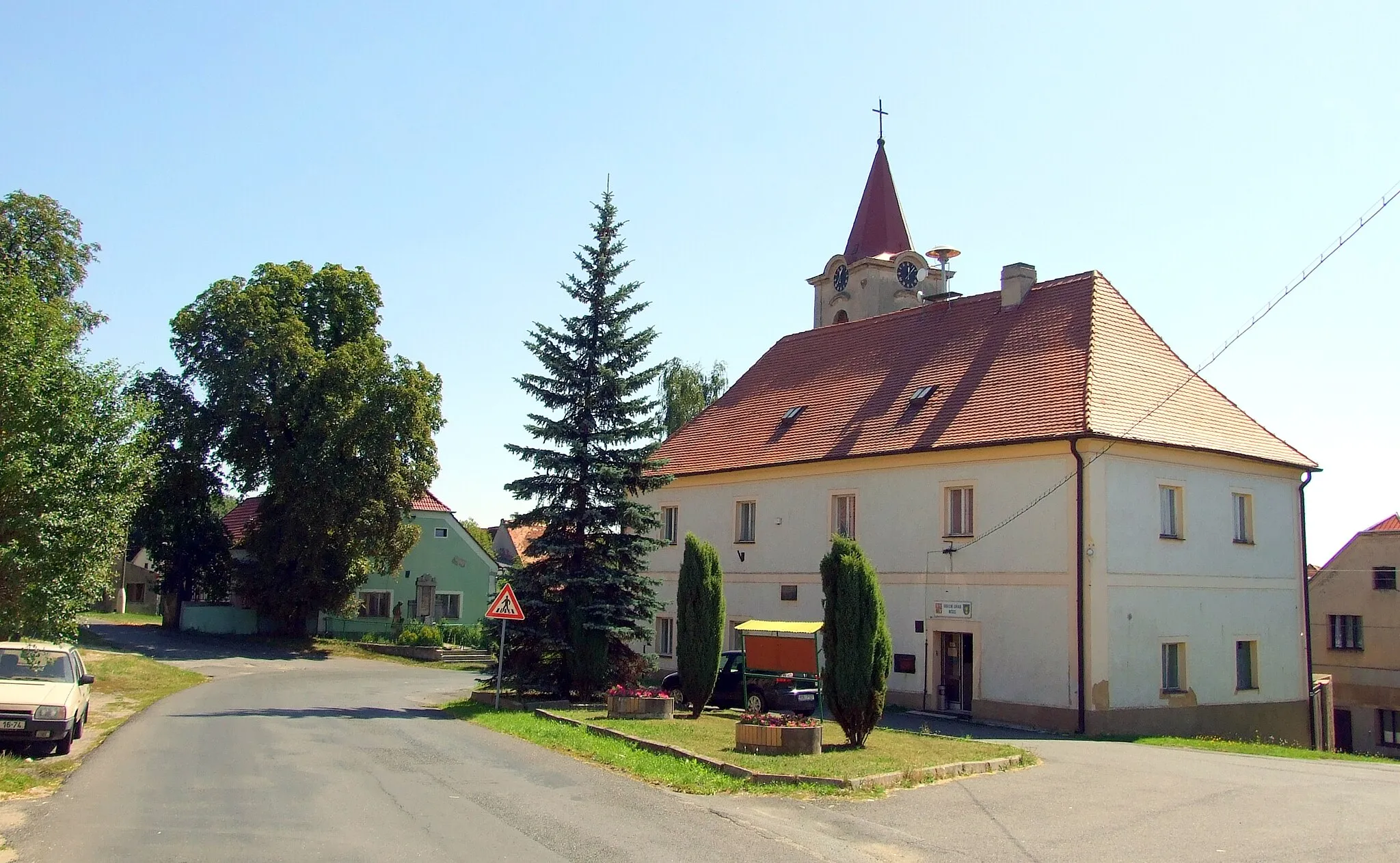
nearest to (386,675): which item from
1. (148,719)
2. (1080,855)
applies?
(148,719)

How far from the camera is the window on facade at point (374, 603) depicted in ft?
168

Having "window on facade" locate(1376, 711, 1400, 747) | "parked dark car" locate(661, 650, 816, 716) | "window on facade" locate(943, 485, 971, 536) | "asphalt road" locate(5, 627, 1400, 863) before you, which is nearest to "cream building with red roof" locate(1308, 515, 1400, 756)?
"window on facade" locate(1376, 711, 1400, 747)

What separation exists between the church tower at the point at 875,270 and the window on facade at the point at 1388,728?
2522cm

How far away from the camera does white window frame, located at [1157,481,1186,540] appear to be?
80.9 feet

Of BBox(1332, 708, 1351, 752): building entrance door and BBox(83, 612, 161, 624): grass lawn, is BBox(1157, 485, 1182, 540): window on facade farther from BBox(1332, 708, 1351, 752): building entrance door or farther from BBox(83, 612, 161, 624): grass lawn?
BBox(83, 612, 161, 624): grass lawn

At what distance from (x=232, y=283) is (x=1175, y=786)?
40.4 metres

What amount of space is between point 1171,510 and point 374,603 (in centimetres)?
3733

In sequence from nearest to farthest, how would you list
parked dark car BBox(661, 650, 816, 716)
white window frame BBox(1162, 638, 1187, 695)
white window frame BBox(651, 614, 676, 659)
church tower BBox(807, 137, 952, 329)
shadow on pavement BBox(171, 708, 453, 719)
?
shadow on pavement BBox(171, 708, 453, 719), parked dark car BBox(661, 650, 816, 716), white window frame BBox(1162, 638, 1187, 695), white window frame BBox(651, 614, 676, 659), church tower BBox(807, 137, 952, 329)

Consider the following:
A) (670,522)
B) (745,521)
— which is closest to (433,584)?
(670,522)

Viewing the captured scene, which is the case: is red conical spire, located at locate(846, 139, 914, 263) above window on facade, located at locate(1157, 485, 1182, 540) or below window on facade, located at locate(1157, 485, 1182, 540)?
above

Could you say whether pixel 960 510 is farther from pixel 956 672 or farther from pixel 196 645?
pixel 196 645

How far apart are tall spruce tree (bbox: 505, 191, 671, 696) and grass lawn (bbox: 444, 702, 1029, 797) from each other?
2.04 meters

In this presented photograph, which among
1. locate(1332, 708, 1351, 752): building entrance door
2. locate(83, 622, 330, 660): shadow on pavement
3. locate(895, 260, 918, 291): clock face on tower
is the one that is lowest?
locate(1332, 708, 1351, 752): building entrance door

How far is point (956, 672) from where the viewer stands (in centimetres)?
2589
